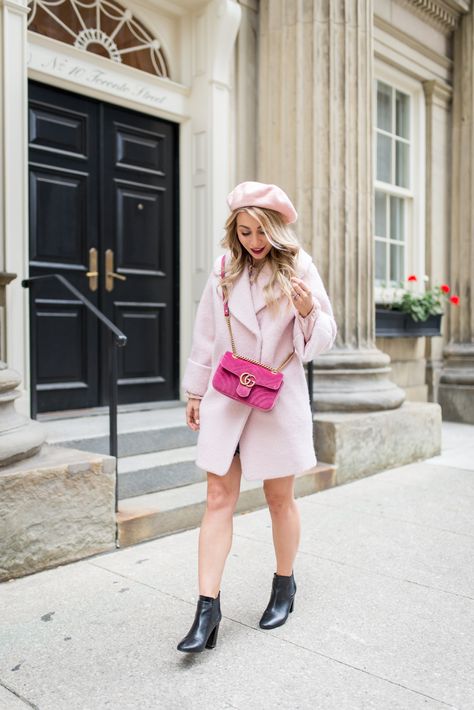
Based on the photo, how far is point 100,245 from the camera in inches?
231

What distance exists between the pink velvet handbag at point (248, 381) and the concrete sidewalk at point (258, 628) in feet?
2.98

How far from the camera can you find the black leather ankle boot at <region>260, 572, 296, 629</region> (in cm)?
283

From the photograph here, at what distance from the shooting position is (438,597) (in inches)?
125

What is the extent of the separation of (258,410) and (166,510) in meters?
1.60

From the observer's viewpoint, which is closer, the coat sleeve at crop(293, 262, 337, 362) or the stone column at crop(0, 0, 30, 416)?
the coat sleeve at crop(293, 262, 337, 362)

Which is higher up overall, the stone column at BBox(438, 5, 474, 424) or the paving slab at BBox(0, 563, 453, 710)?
the stone column at BBox(438, 5, 474, 424)

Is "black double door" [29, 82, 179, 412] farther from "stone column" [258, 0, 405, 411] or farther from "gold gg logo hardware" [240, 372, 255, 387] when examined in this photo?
"gold gg logo hardware" [240, 372, 255, 387]

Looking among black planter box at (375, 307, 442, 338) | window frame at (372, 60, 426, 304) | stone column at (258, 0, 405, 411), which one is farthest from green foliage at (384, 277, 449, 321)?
stone column at (258, 0, 405, 411)

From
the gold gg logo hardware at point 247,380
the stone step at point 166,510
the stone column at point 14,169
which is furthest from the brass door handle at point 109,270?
the gold gg logo hardware at point 247,380

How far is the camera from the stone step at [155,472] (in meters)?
4.32

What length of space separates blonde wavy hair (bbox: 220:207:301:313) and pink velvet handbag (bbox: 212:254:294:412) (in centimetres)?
22

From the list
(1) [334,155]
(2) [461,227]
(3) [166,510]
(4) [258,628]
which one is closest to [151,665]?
(4) [258,628]

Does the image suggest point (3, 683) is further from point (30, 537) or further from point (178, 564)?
point (178, 564)

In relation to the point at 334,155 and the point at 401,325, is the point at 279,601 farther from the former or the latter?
the point at 401,325
